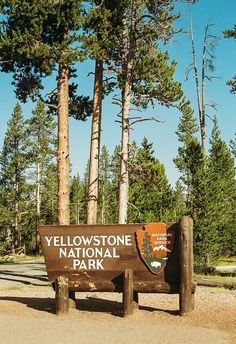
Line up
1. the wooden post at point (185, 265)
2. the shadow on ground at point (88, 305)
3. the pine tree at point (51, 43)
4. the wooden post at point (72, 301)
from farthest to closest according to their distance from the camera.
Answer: the pine tree at point (51, 43), the wooden post at point (72, 301), the shadow on ground at point (88, 305), the wooden post at point (185, 265)

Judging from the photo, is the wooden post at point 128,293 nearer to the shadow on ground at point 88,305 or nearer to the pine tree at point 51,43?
the shadow on ground at point 88,305

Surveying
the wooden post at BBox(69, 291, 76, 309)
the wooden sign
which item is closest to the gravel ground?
the wooden post at BBox(69, 291, 76, 309)

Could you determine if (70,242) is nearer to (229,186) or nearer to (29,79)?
(29,79)

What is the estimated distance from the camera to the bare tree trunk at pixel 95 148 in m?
16.1

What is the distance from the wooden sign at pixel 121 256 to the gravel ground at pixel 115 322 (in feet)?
2.01

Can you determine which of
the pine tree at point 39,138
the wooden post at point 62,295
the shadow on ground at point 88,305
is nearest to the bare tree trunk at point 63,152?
the shadow on ground at point 88,305

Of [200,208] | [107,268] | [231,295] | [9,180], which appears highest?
[9,180]

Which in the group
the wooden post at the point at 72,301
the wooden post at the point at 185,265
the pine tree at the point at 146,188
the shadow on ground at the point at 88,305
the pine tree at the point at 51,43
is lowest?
the shadow on ground at the point at 88,305

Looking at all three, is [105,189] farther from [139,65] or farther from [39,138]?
[139,65]

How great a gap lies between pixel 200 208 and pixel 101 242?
19.2m

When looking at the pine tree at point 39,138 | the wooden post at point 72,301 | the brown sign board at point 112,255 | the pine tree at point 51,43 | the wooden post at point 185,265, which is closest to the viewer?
the wooden post at point 185,265

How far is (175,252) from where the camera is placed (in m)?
9.81

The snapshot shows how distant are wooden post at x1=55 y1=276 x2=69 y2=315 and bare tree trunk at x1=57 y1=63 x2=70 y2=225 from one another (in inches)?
187

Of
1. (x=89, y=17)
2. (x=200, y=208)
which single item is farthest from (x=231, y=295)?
(x=200, y=208)
